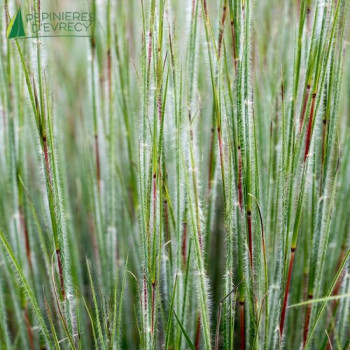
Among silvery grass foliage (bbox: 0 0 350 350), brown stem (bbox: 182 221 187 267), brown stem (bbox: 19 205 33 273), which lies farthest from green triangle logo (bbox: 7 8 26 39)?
brown stem (bbox: 182 221 187 267)

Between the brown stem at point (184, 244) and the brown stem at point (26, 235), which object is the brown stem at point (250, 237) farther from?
the brown stem at point (26, 235)

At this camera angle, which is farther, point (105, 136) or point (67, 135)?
point (67, 135)

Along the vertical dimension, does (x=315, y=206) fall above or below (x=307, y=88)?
below

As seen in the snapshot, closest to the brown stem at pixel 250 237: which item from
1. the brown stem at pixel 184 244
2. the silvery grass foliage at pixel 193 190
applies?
the silvery grass foliage at pixel 193 190

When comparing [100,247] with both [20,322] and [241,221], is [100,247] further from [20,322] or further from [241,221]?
[241,221]

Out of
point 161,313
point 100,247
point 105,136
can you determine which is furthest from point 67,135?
point 161,313
